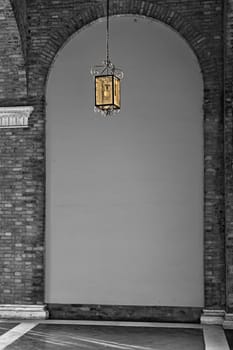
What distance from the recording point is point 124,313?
9.98 metres

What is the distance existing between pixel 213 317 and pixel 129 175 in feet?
8.84

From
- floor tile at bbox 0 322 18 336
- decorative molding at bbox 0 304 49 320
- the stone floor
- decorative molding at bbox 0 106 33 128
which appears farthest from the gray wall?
floor tile at bbox 0 322 18 336

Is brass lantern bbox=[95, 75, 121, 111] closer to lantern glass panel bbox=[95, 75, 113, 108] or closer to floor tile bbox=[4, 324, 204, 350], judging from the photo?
lantern glass panel bbox=[95, 75, 113, 108]

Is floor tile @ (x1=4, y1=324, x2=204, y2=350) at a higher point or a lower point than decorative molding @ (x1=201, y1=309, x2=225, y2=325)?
lower

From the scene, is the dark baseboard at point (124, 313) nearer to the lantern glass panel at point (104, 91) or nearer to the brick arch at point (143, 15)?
the lantern glass panel at point (104, 91)

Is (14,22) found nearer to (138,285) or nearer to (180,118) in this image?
(180,118)

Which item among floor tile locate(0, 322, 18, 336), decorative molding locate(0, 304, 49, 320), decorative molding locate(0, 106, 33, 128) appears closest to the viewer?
floor tile locate(0, 322, 18, 336)

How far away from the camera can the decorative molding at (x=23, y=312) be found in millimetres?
10094

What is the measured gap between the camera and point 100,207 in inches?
401

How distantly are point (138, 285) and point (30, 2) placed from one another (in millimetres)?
5210

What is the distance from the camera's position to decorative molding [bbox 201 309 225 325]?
9.56 m

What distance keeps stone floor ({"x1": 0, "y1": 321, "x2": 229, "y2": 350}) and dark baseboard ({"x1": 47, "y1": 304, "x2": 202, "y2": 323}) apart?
28 cm

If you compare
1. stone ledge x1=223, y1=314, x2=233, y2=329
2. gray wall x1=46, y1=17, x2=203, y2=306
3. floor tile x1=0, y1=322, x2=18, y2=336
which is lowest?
floor tile x1=0, y1=322, x2=18, y2=336

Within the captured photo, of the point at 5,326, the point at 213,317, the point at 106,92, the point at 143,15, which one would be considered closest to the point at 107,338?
the point at 5,326
